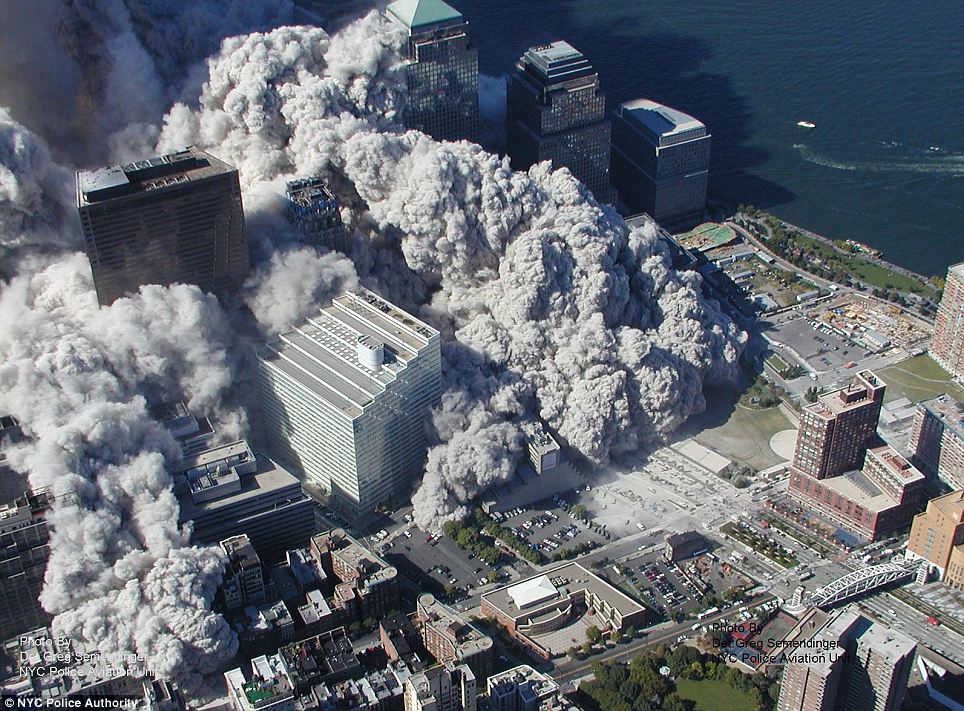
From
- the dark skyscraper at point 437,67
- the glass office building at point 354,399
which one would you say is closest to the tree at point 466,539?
the glass office building at point 354,399

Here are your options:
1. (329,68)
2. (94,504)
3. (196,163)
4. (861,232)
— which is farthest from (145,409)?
(861,232)

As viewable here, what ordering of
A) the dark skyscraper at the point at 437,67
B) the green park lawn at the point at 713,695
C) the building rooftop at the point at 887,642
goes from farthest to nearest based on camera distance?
the dark skyscraper at the point at 437,67, the green park lawn at the point at 713,695, the building rooftop at the point at 887,642

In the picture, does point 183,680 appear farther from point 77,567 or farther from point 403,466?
point 403,466

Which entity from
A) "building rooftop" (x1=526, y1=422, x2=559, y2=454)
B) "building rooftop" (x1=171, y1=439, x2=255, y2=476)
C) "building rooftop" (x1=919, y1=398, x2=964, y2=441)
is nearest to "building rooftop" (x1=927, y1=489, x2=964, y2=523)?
"building rooftop" (x1=919, y1=398, x2=964, y2=441)

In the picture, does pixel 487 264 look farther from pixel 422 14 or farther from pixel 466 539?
pixel 466 539

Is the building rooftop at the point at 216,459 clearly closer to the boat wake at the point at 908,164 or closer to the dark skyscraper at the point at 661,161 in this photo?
the dark skyscraper at the point at 661,161

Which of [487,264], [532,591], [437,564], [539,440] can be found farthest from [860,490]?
[487,264]
